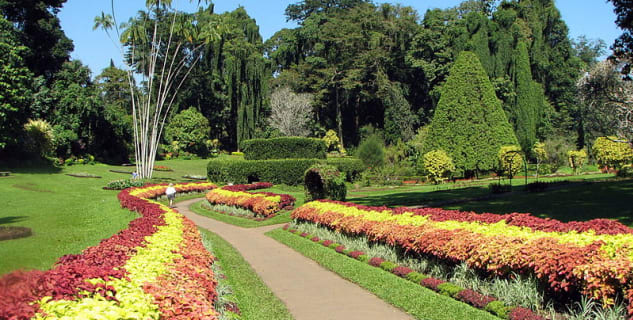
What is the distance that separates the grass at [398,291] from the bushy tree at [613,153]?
24.2m

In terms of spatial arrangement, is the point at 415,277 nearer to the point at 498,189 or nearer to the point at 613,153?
the point at 498,189

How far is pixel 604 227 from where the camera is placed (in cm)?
814

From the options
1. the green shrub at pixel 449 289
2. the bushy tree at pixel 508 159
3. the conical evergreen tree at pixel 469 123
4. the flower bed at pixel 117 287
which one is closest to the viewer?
the flower bed at pixel 117 287

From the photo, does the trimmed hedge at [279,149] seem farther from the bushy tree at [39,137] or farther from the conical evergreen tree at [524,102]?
the conical evergreen tree at [524,102]

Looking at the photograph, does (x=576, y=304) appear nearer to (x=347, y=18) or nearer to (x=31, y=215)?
(x=31, y=215)

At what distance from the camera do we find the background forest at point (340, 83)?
4316cm

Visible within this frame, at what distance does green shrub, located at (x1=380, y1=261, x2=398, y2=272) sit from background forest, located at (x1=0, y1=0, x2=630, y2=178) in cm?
2888

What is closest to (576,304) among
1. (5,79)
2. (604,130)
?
(5,79)

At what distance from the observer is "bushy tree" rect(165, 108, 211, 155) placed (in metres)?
56.0

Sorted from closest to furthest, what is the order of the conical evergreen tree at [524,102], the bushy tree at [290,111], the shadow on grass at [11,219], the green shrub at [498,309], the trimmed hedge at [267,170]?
the green shrub at [498,309], the shadow on grass at [11,219], the trimmed hedge at [267,170], the conical evergreen tree at [524,102], the bushy tree at [290,111]

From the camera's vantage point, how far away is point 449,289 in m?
7.98

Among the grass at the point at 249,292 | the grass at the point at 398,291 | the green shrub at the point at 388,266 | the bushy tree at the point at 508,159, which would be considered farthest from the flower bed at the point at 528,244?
the bushy tree at the point at 508,159

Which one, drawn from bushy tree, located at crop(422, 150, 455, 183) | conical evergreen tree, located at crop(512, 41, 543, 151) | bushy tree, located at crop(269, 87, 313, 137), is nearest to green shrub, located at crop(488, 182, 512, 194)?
bushy tree, located at crop(422, 150, 455, 183)

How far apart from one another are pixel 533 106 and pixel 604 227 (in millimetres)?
43952
